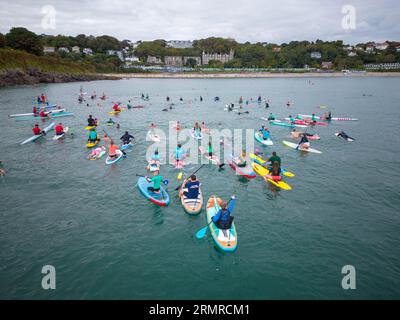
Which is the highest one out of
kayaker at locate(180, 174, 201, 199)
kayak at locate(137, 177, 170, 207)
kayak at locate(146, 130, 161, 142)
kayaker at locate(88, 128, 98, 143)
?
kayaker at locate(88, 128, 98, 143)

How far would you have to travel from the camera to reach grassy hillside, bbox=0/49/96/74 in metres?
95.0

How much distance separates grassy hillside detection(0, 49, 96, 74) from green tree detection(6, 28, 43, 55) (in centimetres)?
861

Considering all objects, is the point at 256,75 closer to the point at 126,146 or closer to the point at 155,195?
the point at 126,146

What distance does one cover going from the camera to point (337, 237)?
14695 mm

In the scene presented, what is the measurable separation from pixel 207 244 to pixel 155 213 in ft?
14.3

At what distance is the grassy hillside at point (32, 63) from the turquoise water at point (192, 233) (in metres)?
88.9

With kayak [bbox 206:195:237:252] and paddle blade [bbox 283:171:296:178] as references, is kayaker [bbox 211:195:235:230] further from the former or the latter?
paddle blade [bbox 283:171:296:178]

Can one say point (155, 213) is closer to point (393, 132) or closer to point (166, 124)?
point (166, 124)

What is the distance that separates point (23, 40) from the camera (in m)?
119

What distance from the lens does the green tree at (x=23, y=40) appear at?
4683 inches

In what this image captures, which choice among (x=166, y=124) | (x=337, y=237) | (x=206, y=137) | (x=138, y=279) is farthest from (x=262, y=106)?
(x=138, y=279)

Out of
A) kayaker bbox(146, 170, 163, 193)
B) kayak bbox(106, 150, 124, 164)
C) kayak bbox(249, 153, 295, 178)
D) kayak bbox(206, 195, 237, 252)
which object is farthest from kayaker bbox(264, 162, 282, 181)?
kayak bbox(106, 150, 124, 164)

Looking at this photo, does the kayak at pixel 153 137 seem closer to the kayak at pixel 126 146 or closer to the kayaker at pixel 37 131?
the kayak at pixel 126 146

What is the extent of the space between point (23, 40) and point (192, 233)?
141m
